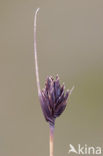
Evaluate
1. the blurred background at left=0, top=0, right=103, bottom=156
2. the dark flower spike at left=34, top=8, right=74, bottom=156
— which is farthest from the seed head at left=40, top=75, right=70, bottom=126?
the blurred background at left=0, top=0, right=103, bottom=156

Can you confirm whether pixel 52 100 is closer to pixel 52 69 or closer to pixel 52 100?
pixel 52 100

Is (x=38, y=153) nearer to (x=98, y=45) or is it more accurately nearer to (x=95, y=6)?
(x=98, y=45)

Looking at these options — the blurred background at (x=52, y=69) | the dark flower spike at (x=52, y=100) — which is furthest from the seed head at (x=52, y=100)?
the blurred background at (x=52, y=69)

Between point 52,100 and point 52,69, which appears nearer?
point 52,100

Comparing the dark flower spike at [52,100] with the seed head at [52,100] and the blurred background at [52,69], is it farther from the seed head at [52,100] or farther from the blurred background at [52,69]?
the blurred background at [52,69]

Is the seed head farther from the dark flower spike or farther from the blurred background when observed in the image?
the blurred background

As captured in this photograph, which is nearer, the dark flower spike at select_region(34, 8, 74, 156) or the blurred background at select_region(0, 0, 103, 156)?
the dark flower spike at select_region(34, 8, 74, 156)

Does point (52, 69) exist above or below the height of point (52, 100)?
above

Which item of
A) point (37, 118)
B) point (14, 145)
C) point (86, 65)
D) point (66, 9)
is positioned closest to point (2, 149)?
point (14, 145)

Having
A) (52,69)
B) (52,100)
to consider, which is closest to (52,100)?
(52,100)
